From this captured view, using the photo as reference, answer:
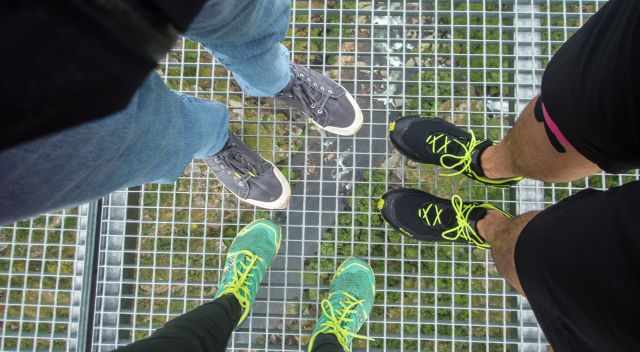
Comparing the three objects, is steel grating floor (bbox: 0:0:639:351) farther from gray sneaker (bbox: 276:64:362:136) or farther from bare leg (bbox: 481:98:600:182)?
bare leg (bbox: 481:98:600:182)

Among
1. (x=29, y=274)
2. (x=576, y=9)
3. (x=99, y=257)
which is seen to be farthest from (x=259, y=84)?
(x=576, y=9)

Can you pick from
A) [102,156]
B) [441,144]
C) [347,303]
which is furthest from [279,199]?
[102,156]

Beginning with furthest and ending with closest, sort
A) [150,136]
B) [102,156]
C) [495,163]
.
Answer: [495,163]
[150,136]
[102,156]

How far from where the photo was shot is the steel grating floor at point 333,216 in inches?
54.9

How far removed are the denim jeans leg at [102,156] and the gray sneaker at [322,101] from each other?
41cm

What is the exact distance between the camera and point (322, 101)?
1386 mm

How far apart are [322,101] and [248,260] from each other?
518 mm

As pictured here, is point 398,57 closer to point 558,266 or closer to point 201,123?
point 201,123

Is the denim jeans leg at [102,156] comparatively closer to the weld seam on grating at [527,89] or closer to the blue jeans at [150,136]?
the blue jeans at [150,136]

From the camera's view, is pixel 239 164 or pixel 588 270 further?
pixel 239 164

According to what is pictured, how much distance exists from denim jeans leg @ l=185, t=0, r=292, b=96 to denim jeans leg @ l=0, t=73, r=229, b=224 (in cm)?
14

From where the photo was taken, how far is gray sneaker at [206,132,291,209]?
1361mm

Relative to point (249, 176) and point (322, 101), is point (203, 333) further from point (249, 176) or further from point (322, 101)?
point (322, 101)

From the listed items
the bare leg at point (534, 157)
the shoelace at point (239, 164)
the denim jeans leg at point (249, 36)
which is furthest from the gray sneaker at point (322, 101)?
the bare leg at point (534, 157)
